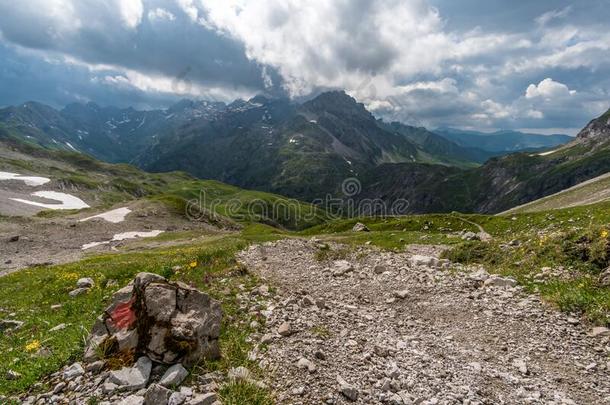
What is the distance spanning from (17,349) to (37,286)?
13082 millimetres

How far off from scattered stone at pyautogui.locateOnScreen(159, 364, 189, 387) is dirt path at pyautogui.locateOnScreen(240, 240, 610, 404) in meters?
2.15

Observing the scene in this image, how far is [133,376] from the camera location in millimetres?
9078

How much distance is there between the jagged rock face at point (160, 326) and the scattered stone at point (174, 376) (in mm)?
348

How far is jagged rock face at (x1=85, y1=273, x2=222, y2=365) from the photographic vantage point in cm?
966

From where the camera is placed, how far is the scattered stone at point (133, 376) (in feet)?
28.9

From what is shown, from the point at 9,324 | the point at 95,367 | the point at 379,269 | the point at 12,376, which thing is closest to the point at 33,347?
the point at 12,376

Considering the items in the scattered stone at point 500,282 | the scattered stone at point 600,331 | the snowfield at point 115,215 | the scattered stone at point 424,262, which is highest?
the scattered stone at point 500,282

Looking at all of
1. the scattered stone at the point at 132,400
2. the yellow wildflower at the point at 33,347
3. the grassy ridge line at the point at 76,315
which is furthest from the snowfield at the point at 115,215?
the scattered stone at the point at 132,400

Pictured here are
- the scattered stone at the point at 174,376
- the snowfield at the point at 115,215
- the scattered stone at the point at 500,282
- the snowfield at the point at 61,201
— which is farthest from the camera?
the snowfield at the point at 61,201

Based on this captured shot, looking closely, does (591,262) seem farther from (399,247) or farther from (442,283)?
(399,247)

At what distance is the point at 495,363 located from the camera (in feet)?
36.6

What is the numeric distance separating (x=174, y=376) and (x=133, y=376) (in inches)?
40.8

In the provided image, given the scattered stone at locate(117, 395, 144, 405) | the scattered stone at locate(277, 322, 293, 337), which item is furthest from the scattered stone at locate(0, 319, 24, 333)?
the scattered stone at locate(277, 322, 293, 337)

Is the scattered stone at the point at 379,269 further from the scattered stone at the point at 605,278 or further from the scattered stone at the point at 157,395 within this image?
the scattered stone at the point at 157,395
